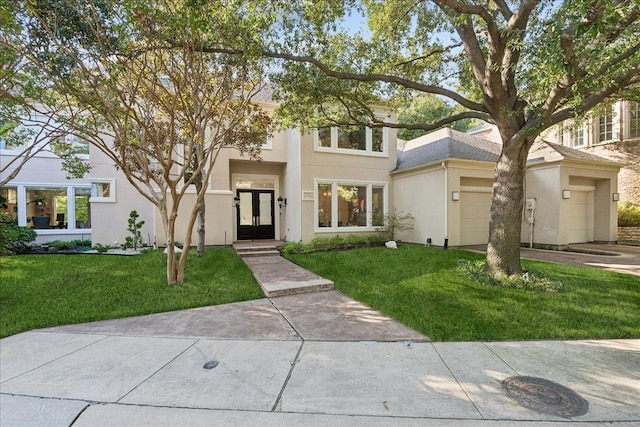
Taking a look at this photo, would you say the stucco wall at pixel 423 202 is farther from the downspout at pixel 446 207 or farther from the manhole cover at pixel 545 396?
the manhole cover at pixel 545 396

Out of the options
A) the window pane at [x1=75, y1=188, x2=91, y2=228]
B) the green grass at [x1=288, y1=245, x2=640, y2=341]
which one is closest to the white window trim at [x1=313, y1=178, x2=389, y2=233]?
the green grass at [x1=288, y1=245, x2=640, y2=341]

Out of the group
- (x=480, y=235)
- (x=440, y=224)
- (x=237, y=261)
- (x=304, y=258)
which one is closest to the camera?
(x=237, y=261)

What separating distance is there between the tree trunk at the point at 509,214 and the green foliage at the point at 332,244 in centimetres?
517

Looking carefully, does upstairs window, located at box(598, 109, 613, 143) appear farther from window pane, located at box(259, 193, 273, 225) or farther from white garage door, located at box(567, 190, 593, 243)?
window pane, located at box(259, 193, 273, 225)

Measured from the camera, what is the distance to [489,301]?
206 inches

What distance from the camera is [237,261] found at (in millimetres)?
8805

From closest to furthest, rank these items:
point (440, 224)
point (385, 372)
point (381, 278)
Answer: point (385, 372) → point (381, 278) → point (440, 224)

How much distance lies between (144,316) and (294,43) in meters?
6.48

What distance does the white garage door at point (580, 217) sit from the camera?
1172 cm

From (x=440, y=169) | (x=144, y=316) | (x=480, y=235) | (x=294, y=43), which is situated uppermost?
(x=294, y=43)

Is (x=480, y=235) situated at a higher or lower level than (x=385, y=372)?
higher

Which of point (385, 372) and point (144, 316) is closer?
point (385, 372)

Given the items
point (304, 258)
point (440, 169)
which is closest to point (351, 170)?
point (440, 169)

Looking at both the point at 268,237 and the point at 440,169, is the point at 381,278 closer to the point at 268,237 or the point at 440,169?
the point at 440,169
